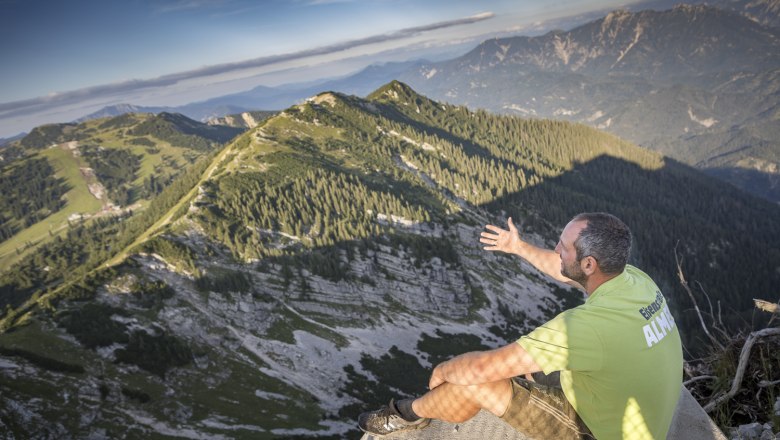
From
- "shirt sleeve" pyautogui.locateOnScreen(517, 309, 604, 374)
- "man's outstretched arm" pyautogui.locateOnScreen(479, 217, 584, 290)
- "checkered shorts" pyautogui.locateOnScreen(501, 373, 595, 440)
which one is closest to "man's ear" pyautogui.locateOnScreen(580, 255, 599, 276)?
"shirt sleeve" pyautogui.locateOnScreen(517, 309, 604, 374)

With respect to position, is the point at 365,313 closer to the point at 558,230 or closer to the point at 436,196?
the point at 436,196

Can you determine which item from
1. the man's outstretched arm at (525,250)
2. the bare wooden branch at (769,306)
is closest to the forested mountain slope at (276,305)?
the bare wooden branch at (769,306)

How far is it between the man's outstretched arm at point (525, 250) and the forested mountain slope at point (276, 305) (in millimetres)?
4617

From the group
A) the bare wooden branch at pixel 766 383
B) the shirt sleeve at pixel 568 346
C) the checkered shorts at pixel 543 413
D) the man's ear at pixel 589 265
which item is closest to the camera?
the shirt sleeve at pixel 568 346

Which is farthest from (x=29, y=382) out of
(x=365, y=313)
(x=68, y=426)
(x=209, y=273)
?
(x=365, y=313)

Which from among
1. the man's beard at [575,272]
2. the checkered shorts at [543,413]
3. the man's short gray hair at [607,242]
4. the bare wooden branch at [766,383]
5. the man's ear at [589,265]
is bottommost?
the bare wooden branch at [766,383]

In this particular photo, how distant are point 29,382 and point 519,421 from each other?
69.8 m

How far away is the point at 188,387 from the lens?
204 feet

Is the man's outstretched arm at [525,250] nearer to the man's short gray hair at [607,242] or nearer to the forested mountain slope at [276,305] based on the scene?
the man's short gray hair at [607,242]

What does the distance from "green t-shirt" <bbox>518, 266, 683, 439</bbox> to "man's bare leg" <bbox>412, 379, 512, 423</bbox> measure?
1136 mm

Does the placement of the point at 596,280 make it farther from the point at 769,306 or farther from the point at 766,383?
the point at 769,306

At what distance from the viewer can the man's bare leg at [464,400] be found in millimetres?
6234

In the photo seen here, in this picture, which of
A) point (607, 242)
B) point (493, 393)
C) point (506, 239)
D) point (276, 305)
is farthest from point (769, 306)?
point (276, 305)

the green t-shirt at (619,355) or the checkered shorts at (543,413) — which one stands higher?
the green t-shirt at (619,355)
